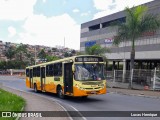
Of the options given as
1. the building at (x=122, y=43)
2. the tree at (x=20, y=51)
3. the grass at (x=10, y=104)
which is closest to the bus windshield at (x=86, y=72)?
the grass at (x=10, y=104)

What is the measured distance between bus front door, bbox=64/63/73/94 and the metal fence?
11.7 metres

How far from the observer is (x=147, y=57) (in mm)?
58219

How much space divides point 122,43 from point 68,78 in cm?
4591

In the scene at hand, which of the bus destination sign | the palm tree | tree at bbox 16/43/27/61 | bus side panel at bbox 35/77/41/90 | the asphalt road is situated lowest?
the asphalt road

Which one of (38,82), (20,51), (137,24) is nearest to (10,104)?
(38,82)

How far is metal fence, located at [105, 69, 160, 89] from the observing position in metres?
30.4

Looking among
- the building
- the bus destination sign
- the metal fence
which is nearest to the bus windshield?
the bus destination sign

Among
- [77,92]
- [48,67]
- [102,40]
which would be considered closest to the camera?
[77,92]

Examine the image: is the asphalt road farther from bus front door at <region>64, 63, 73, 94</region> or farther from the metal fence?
the metal fence

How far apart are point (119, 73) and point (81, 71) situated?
58.9 feet

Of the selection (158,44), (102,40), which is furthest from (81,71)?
(102,40)

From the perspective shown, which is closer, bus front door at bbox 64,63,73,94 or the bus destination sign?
the bus destination sign

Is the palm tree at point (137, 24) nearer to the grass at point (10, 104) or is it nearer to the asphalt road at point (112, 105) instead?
the asphalt road at point (112, 105)

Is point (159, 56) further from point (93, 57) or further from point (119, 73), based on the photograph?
point (93, 57)
